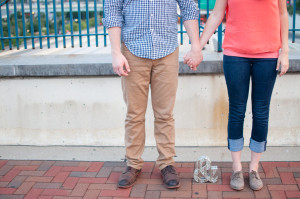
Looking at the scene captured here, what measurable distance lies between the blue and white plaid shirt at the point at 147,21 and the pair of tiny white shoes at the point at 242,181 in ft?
3.69

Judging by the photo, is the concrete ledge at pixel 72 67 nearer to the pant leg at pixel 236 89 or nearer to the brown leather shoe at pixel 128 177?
the pant leg at pixel 236 89

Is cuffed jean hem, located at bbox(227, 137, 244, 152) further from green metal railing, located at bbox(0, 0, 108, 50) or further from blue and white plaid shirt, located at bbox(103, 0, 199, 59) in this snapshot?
green metal railing, located at bbox(0, 0, 108, 50)

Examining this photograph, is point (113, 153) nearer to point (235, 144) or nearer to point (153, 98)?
point (153, 98)

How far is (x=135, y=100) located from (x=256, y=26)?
1.06m

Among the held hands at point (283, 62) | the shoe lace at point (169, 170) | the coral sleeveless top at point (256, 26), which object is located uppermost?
the coral sleeveless top at point (256, 26)

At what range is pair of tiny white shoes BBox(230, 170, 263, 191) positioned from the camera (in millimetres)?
3131

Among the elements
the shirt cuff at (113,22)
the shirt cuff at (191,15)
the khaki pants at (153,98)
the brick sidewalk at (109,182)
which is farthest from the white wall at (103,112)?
the shirt cuff at (113,22)

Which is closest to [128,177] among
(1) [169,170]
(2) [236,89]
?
(1) [169,170]

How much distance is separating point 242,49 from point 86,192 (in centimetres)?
163

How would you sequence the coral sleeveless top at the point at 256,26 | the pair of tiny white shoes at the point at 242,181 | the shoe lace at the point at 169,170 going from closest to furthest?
the coral sleeveless top at the point at 256,26 < the pair of tiny white shoes at the point at 242,181 < the shoe lace at the point at 169,170

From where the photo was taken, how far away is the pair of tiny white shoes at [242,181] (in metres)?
3.13

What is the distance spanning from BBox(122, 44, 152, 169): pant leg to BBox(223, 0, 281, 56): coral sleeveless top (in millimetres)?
697

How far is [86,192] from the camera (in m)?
3.19

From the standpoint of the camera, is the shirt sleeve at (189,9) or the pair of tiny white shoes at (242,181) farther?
the pair of tiny white shoes at (242,181)
